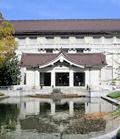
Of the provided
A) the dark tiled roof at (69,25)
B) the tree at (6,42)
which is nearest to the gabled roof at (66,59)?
the tree at (6,42)

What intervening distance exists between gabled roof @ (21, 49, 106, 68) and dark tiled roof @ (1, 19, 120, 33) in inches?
379

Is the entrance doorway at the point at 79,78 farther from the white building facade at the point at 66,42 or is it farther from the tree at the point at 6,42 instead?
the tree at the point at 6,42

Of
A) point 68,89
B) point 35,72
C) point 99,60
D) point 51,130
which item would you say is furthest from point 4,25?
point 51,130

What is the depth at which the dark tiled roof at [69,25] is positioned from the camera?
4438 centimetres

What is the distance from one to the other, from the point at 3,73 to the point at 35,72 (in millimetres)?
5366

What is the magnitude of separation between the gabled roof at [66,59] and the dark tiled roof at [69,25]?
9.63 metres

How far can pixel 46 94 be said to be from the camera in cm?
2914

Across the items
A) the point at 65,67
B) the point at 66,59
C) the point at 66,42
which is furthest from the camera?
the point at 66,42

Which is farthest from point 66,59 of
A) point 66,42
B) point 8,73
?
point 66,42

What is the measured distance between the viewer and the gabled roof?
3175cm

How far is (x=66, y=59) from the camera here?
3164 cm

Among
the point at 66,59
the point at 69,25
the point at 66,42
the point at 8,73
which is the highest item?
the point at 69,25

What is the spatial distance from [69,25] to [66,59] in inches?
656

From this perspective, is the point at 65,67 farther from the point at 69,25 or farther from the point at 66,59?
the point at 69,25
